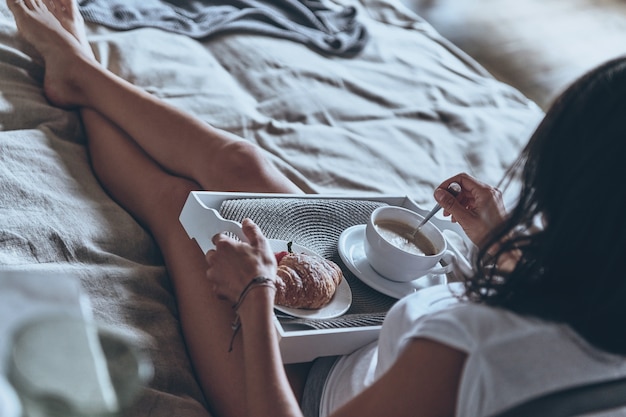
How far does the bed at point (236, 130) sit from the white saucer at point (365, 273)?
10.1 inches

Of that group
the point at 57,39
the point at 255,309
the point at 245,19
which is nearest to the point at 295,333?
the point at 255,309

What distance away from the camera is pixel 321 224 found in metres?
0.99

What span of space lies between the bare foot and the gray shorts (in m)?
0.67

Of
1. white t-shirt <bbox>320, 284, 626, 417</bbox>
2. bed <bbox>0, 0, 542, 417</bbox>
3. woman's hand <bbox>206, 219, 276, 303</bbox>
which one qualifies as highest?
white t-shirt <bbox>320, 284, 626, 417</bbox>

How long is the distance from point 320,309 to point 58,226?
0.39 metres

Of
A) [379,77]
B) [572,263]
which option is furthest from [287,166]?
[572,263]

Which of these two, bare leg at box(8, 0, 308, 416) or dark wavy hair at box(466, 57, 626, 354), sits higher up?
dark wavy hair at box(466, 57, 626, 354)

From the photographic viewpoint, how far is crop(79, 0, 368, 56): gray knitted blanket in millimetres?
1429

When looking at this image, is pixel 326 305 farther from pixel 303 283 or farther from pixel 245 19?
pixel 245 19

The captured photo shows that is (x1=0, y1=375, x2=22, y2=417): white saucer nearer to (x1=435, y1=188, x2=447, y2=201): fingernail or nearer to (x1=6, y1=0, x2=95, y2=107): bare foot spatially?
(x1=435, y1=188, x2=447, y2=201): fingernail

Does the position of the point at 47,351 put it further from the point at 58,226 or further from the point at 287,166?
the point at 287,166

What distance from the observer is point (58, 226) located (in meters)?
0.93

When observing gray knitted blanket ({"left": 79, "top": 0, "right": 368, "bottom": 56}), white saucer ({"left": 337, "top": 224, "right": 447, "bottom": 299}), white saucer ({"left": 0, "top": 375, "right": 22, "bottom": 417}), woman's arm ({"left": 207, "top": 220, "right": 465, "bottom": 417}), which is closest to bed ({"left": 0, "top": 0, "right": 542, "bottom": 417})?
gray knitted blanket ({"left": 79, "top": 0, "right": 368, "bottom": 56})

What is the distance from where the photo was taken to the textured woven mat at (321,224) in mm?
896
